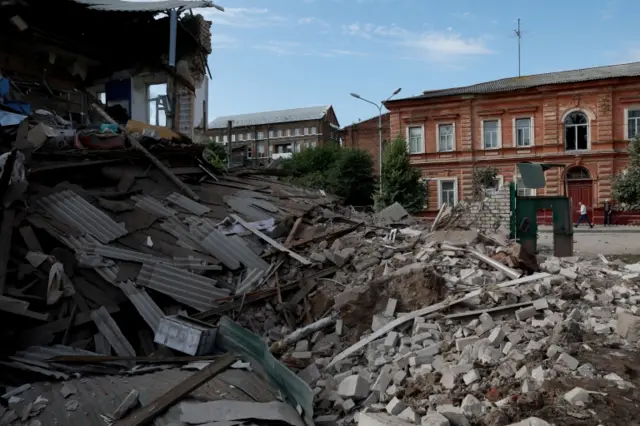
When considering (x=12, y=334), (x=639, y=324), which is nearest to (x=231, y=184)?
(x=12, y=334)

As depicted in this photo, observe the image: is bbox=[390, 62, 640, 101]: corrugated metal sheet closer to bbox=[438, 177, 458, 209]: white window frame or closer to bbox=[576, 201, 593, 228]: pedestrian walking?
bbox=[438, 177, 458, 209]: white window frame

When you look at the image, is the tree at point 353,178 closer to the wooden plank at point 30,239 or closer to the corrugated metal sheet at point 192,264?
the corrugated metal sheet at point 192,264

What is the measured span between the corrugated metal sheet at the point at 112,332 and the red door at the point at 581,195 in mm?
26197

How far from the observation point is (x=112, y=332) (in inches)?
226

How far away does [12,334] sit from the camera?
5.20 m

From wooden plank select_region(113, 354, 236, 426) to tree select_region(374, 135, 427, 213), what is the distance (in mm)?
22047

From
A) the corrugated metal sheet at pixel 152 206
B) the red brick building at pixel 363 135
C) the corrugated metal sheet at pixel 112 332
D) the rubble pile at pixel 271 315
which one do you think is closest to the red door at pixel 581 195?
the rubble pile at pixel 271 315

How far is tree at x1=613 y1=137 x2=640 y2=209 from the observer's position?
766 inches

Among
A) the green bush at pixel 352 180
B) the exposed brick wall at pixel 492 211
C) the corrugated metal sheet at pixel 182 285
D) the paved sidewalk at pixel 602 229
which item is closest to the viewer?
the corrugated metal sheet at pixel 182 285

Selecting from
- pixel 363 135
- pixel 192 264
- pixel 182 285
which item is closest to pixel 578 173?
pixel 363 135

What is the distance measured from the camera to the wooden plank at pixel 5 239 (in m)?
5.63

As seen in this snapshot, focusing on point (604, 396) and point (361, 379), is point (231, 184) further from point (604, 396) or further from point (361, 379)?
point (604, 396)

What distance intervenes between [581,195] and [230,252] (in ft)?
82.2

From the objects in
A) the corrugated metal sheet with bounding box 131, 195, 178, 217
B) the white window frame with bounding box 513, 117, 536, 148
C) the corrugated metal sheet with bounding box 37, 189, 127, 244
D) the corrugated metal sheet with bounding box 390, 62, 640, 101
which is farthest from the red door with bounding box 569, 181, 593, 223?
the corrugated metal sheet with bounding box 37, 189, 127, 244
